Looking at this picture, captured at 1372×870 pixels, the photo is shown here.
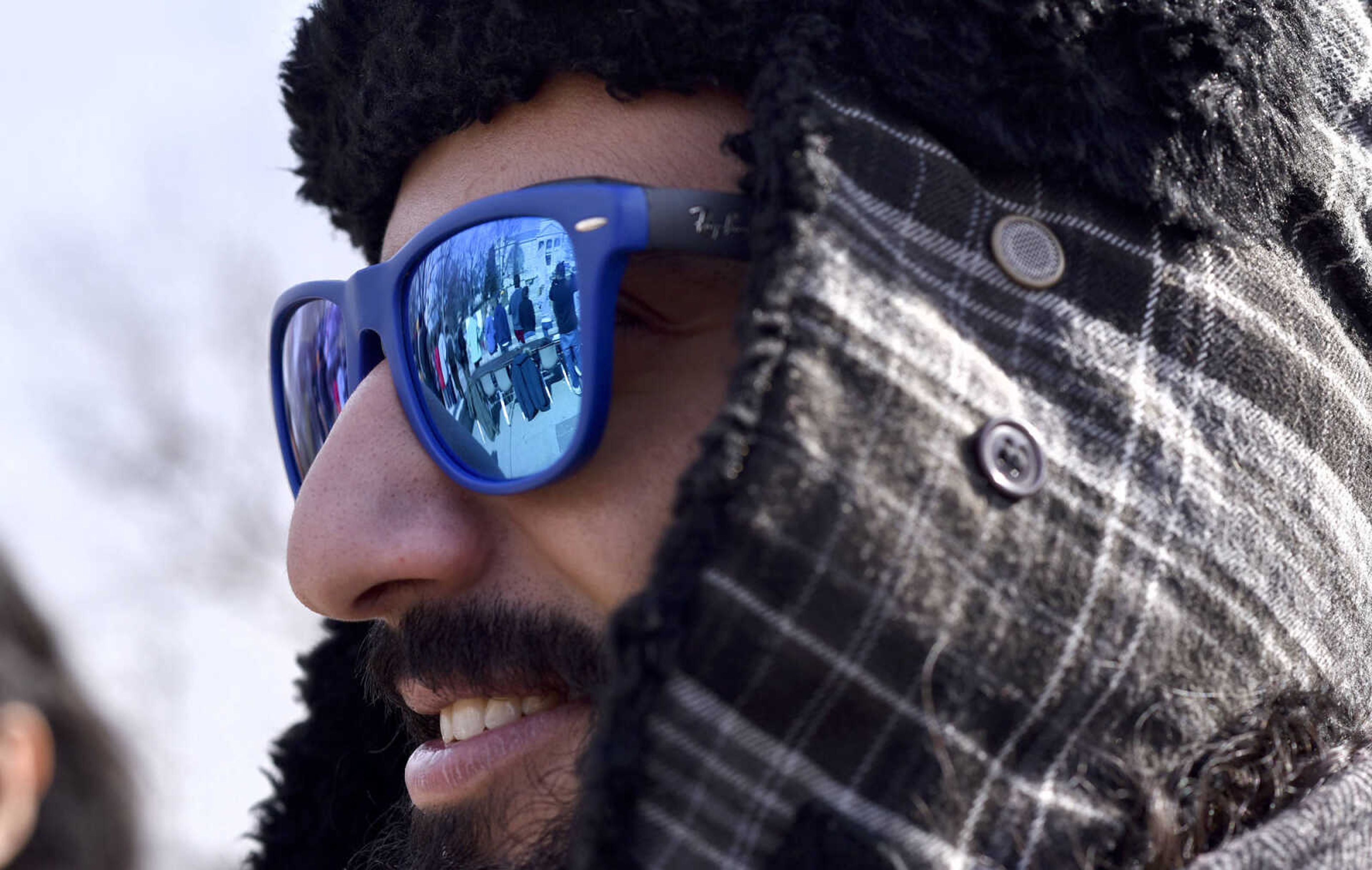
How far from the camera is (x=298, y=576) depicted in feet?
5.75

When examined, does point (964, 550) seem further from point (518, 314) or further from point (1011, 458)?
point (518, 314)

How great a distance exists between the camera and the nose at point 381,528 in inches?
65.7

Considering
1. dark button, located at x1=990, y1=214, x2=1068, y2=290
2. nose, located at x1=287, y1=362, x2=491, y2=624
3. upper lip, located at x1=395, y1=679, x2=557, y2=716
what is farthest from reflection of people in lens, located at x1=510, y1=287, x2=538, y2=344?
dark button, located at x1=990, y1=214, x2=1068, y2=290

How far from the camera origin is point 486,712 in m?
1.79

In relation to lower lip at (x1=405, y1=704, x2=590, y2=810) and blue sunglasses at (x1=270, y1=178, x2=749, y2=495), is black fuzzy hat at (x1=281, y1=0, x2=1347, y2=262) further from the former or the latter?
lower lip at (x1=405, y1=704, x2=590, y2=810)

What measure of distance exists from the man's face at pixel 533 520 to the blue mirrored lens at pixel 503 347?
0.06 meters

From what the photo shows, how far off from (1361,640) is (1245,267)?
530 millimetres

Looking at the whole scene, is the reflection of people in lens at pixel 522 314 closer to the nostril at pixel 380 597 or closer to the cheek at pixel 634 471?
the cheek at pixel 634 471

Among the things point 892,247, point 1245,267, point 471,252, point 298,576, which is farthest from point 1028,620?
point 298,576

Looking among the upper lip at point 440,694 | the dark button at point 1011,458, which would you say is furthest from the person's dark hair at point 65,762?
the dark button at point 1011,458

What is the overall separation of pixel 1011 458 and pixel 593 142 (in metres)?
0.69

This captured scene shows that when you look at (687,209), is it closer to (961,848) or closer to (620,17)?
(620,17)

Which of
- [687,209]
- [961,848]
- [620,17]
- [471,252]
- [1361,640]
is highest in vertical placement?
[620,17]

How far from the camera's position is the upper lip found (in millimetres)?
1687
